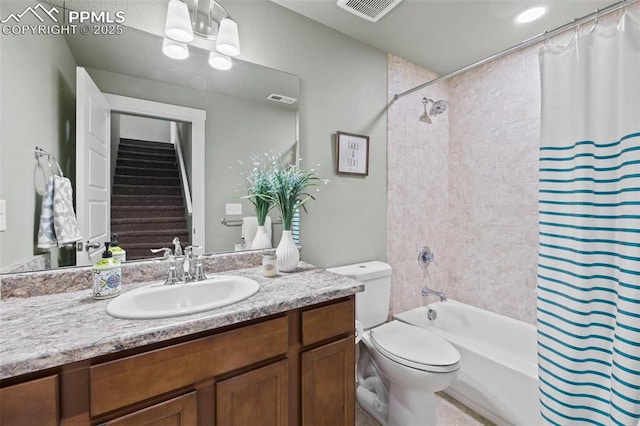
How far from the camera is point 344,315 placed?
121cm

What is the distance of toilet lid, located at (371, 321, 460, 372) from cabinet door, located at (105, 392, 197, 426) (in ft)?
3.25

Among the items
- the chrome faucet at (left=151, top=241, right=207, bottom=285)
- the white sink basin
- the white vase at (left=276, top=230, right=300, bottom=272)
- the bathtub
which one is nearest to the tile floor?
the bathtub

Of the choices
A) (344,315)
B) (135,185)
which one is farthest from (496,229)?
(135,185)

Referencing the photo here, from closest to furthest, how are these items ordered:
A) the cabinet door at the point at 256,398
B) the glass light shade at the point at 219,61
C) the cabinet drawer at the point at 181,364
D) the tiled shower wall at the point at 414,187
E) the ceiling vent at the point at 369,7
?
the cabinet drawer at the point at 181,364, the cabinet door at the point at 256,398, the glass light shade at the point at 219,61, the ceiling vent at the point at 369,7, the tiled shower wall at the point at 414,187

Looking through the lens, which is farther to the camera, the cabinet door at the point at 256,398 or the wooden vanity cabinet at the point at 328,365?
the wooden vanity cabinet at the point at 328,365

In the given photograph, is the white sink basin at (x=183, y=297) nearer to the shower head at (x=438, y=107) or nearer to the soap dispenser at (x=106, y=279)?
the soap dispenser at (x=106, y=279)

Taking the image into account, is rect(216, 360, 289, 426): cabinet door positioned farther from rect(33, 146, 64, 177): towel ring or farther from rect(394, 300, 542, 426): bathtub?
rect(394, 300, 542, 426): bathtub

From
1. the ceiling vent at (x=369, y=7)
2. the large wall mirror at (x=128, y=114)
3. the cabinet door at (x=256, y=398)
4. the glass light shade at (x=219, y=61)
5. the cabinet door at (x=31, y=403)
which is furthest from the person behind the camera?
the ceiling vent at (x=369, y=7)

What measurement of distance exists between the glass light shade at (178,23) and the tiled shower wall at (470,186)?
1.46 m

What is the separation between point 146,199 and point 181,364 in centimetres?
84

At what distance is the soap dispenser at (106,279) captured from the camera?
103 centimetres

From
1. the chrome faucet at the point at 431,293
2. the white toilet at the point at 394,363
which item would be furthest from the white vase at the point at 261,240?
the chrome faucet at the point at 431,293

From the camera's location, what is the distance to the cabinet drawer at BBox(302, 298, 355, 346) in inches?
43.4

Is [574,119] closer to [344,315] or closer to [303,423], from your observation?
[344,315]
